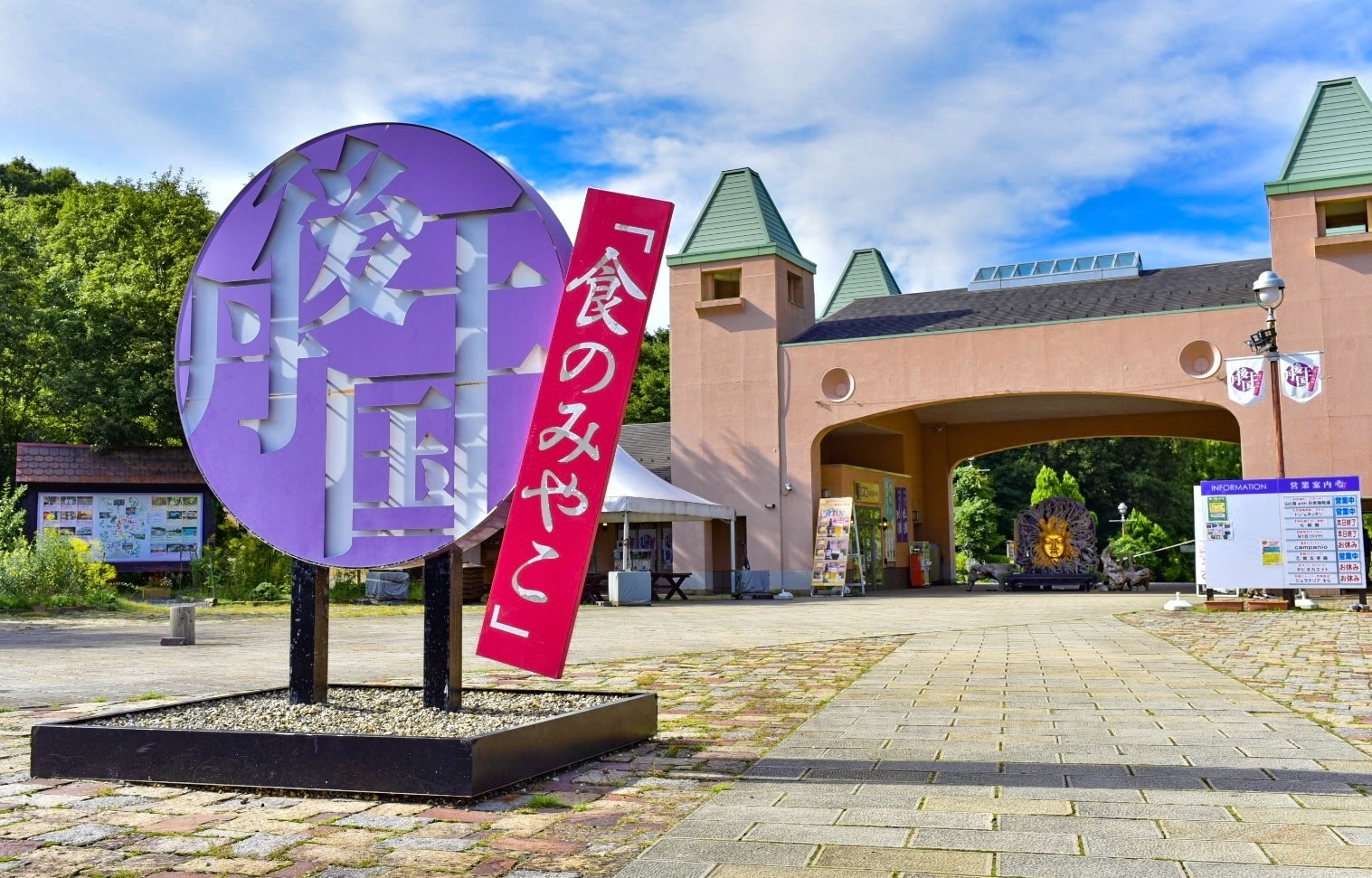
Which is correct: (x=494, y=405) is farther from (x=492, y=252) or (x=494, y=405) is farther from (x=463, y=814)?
(x=463, y=814)

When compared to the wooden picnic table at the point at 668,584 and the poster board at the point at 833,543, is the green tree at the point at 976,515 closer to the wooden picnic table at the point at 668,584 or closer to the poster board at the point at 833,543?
the poster board at the point at 833,543

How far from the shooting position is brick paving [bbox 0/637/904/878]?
150 inches

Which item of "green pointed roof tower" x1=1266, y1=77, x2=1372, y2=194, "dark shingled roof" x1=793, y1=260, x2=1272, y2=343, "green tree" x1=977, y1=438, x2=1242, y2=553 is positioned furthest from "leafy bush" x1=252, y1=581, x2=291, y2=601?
"green tree" x1=977, y1=438, x2=1242, y2=553

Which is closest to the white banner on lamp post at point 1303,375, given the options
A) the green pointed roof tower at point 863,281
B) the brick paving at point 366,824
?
the green pointed roof tower at point 863,281

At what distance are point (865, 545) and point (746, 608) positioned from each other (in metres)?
9.73

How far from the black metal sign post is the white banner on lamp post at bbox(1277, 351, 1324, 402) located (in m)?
21.3

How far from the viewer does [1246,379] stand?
78.2ft

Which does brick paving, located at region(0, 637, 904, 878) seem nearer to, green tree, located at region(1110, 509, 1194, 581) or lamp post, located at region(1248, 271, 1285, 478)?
lamp post, located at region(1248, 271, 1285, 478)

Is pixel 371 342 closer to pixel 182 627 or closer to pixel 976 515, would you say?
pixel 182 627

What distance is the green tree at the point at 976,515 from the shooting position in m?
47.7

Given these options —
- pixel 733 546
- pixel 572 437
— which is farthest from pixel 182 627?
pixel 733 546

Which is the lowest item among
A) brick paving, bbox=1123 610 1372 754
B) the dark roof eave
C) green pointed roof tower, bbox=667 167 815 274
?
brick paving, bbox=1123 610 1372 754

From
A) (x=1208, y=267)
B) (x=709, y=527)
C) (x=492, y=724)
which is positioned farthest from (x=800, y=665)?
(x=1208, y=267)

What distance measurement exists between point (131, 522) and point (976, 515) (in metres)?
32.3
